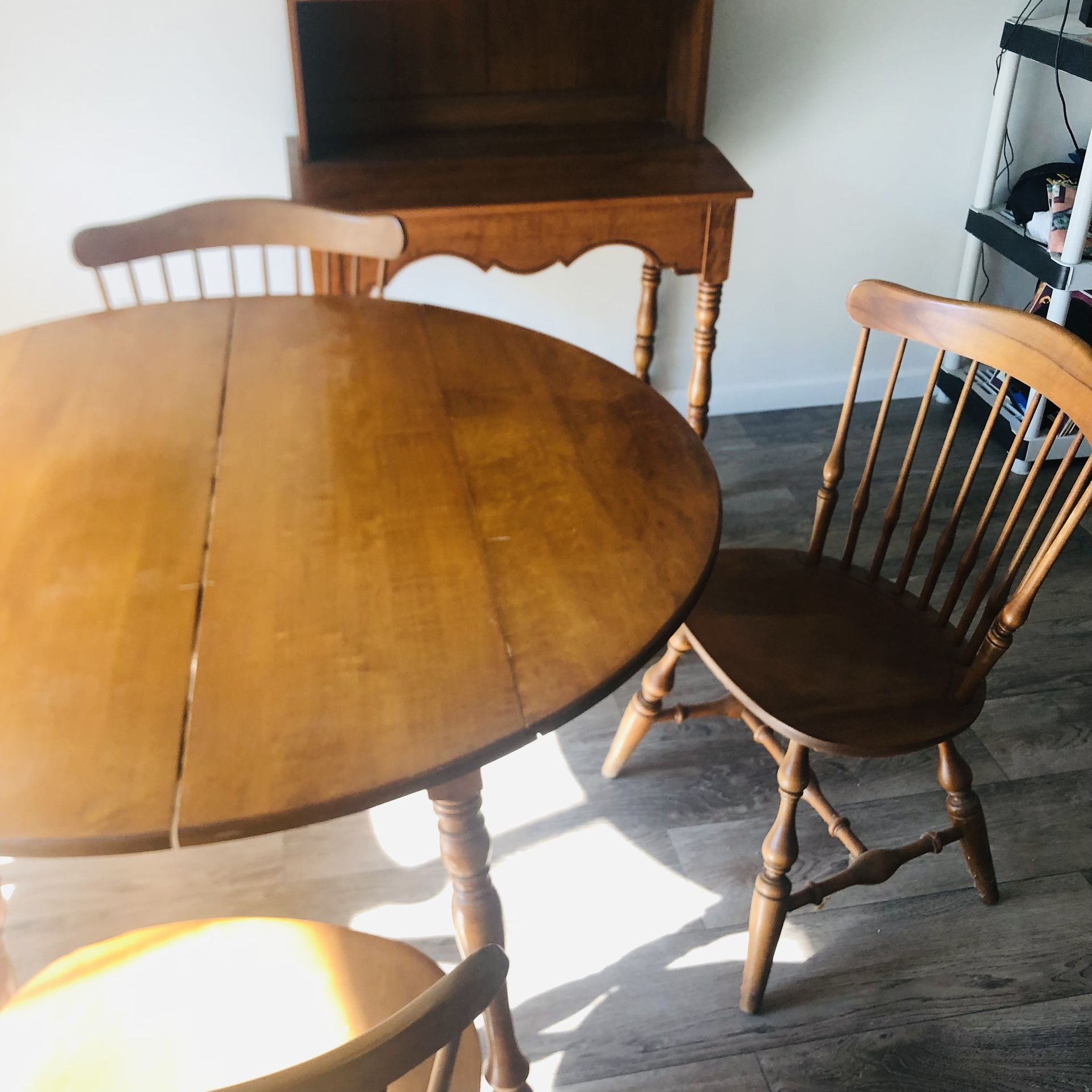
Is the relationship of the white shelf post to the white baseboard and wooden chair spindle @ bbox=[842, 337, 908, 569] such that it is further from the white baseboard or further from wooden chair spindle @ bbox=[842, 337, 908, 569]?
wooden chair spindle @ bbox=[842, 337, 908, 569]

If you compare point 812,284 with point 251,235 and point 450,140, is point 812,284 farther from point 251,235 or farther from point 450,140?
point 251,235

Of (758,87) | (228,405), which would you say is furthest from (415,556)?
(758,87)

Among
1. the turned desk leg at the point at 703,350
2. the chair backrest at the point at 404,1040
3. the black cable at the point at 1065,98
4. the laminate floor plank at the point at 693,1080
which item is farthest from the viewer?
the black cable at the point at 1065,98

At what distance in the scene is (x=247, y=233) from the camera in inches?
66.5

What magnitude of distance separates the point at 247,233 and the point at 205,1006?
1195 mm

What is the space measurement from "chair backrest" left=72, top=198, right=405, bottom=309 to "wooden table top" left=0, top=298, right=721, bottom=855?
176 mm

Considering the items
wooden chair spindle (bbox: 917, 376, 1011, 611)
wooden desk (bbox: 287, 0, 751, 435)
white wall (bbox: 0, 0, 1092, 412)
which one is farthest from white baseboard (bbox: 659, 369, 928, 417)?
wooden chair spindle (bbox: 917, 376, 1011, 611)

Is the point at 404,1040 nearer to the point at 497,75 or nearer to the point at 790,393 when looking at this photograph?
the point at 497,75

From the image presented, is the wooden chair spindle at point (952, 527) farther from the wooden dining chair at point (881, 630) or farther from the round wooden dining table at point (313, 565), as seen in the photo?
the round wooden dining table at point (313, 565)

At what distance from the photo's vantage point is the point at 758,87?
2432mm

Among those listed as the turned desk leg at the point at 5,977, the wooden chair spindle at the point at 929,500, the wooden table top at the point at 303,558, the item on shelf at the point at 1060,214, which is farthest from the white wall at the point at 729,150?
the turned desk leg at the point at 5,977

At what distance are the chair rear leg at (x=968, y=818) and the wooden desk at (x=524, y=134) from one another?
3.27 feet

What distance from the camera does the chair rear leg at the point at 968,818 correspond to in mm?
1487

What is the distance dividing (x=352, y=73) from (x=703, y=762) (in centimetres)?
159
